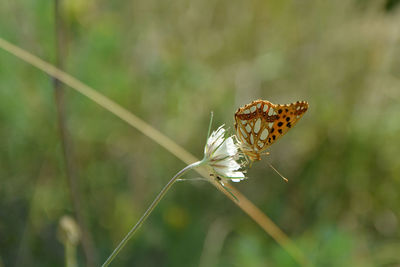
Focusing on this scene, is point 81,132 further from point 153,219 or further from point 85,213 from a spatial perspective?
point 153,219

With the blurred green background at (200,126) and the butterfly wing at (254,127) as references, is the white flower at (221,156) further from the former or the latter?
the blurred green background at (200,126)

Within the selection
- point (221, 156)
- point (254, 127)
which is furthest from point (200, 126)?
point (221, 156)

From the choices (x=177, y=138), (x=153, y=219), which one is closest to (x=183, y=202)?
(x=153, y=219)

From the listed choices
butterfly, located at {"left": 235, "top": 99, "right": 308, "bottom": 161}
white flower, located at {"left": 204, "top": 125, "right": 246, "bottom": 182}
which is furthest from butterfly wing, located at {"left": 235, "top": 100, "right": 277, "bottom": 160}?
white flower, located at {"left": 204, "top": 125, "right": 246, "bottom": 182}

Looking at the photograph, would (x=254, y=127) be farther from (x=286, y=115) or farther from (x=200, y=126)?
(x=200, y=126)

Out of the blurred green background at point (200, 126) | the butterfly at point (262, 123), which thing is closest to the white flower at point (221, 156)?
the butterfly at point (262, 123)

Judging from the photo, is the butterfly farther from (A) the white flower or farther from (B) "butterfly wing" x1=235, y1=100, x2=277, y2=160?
(A) the white flower
